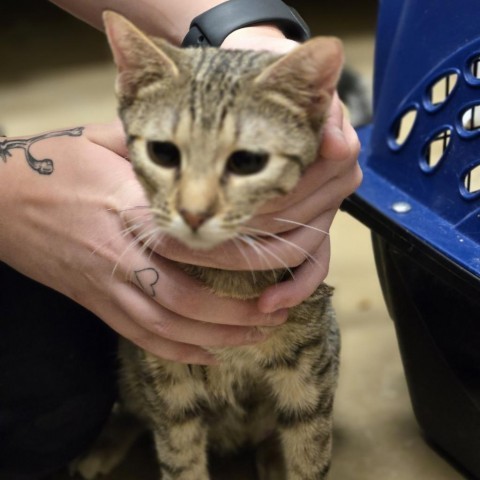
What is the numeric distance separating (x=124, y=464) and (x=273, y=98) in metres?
0.85

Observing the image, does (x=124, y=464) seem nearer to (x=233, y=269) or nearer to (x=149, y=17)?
(x=233, y=269)

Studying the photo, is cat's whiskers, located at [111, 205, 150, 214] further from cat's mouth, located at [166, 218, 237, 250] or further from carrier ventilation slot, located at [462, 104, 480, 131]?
carrier ventilation slot, located at [462, 104, 480, 131]

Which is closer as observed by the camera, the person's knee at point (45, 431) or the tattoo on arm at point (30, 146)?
the tattoo on arm at point (30, 146)

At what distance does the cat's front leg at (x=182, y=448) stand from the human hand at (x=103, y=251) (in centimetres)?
15

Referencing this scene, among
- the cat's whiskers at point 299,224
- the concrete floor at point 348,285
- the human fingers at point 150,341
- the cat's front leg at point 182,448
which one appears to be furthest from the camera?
the concrete floor at point 348,285

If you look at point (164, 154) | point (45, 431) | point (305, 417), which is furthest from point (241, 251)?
point (45, 431)

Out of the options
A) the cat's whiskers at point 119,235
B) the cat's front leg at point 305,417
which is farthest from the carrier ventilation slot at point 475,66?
the cat's whiskers at point 119,235

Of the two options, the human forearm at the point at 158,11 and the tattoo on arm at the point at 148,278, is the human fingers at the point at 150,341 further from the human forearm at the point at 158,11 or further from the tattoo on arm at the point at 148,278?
the human forearm at the point at 158,11

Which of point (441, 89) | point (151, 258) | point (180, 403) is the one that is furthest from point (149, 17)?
point (441, 89)

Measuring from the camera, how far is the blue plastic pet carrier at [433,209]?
1.21 meters

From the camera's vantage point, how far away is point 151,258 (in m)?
1.01

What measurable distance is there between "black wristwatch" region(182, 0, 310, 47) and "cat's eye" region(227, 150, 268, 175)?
0.35 m

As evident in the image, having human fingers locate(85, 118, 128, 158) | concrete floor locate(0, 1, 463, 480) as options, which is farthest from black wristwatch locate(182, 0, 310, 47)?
concrete floor locate(0, 1, 463, 480)

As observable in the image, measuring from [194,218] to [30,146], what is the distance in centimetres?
43
